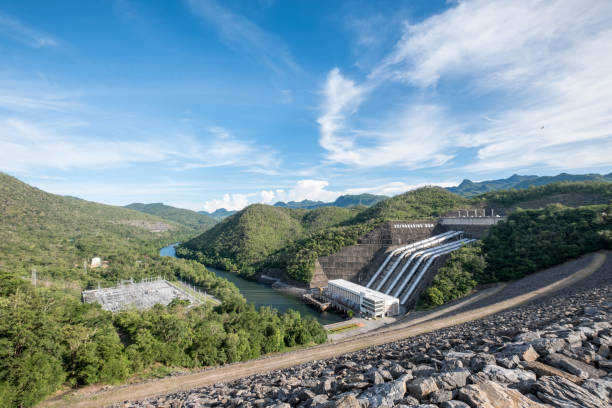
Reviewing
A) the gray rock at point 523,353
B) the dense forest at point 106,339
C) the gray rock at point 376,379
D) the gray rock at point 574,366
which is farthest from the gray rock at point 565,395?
the dense forest at point 106,339

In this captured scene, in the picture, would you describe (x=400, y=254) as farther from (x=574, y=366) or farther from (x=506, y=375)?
(x=506, y=375)

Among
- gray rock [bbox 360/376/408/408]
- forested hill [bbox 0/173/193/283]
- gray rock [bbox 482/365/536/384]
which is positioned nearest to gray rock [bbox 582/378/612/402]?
gray rock [bbox 482/365/536/384]

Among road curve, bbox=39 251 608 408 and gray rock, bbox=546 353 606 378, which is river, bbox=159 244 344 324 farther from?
gray rock, bbox=546 353 606 378

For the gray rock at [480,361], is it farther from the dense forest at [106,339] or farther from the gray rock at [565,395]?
the dense forest at [106,339]

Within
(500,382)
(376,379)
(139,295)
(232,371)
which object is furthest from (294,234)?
(500,382)

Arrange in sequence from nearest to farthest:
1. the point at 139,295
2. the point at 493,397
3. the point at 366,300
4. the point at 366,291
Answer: the point at 493,397, the point at 366,300, the point at 366,291, the point at 139,295
